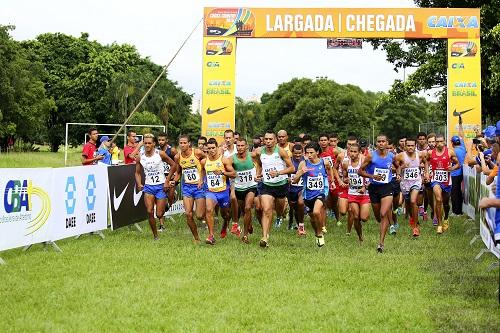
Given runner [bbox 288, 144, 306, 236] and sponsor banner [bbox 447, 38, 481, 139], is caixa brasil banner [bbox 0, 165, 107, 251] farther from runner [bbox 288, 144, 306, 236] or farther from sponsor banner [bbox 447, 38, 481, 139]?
sponsor banner [bbox 447, 38, 481, 139]

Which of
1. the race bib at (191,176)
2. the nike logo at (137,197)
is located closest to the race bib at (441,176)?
the race bib at (191,176)

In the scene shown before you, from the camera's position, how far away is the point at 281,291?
7.84 meters

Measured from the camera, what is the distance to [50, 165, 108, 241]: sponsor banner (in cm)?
1134

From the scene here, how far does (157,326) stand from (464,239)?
26.9 ft

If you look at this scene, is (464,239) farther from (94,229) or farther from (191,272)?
(94,229)

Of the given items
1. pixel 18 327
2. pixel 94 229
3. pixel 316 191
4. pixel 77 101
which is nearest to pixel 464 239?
pixel 316 191

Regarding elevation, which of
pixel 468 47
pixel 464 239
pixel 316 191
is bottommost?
pixel 464 239

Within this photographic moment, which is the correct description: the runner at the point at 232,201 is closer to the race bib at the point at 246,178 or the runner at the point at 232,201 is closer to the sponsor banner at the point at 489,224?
the race bib at the point at 246,178

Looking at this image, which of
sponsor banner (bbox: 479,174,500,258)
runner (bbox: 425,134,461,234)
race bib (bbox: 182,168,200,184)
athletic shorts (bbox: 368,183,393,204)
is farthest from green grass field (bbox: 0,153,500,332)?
runner (bbox: 425,134,461,234)

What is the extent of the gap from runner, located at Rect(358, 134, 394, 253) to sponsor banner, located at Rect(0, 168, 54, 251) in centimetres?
522

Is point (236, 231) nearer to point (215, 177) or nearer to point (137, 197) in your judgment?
point (215, 177)

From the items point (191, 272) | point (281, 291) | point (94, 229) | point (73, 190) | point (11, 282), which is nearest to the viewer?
point (281, 291)

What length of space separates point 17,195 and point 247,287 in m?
4.10

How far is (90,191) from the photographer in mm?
12539
